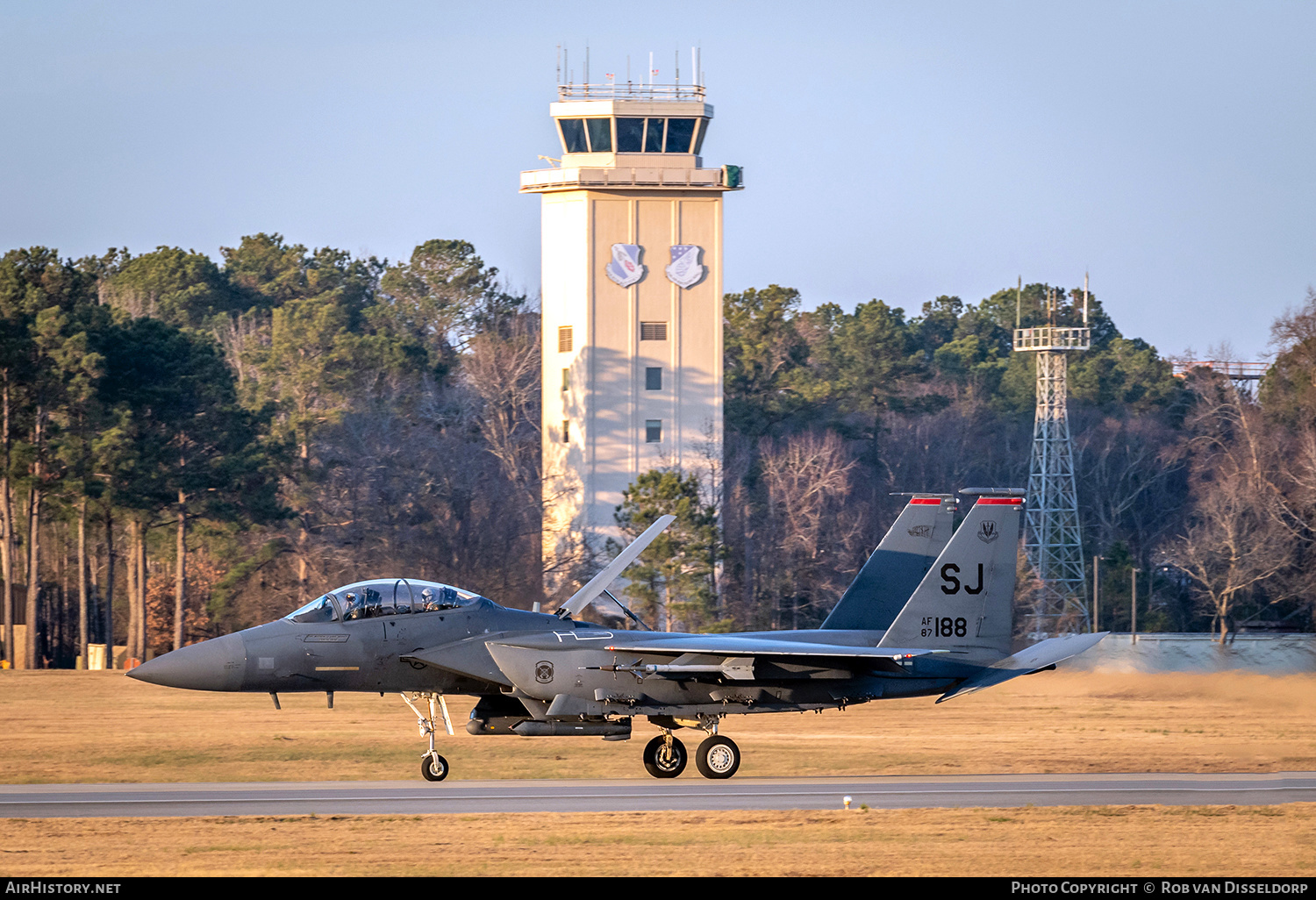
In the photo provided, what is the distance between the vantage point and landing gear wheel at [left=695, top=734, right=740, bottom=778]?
23906 millimetres

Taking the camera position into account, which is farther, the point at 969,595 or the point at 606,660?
Result: the point at 969,595

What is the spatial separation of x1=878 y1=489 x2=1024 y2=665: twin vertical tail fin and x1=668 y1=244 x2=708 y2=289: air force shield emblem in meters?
42.6

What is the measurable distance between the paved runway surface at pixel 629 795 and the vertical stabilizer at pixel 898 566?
9.53 ft

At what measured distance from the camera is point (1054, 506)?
75250mm

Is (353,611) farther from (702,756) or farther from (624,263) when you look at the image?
(624,263)

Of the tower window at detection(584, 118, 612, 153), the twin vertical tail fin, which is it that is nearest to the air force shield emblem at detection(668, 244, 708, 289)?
the tower window at detection(584, 118, 612, 153)

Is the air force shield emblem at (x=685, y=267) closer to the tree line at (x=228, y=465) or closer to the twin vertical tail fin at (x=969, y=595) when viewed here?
the tree line at (x=228, y=465)

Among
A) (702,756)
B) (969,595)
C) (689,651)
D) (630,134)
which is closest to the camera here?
(689,651)

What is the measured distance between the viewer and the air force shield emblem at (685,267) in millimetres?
66250

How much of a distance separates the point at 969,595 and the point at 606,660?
557cm

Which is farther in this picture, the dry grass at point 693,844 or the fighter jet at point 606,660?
the fighter jet at point 606,660

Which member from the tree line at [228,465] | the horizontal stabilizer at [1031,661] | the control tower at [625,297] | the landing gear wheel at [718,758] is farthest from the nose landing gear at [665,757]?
the control tower at [625,297]

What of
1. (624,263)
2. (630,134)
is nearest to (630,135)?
(630,134)

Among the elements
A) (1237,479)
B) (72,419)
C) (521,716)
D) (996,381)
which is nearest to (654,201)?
(72,419)
